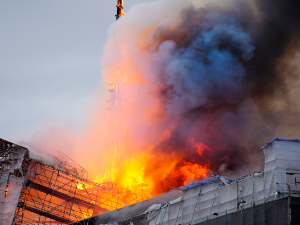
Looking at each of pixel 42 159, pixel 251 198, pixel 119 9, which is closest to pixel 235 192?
pixel 251 198

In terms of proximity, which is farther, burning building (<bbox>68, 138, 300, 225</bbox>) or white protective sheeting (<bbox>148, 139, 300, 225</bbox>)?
white protective sheeting (<bbox>148, 139, 300, 225</bbox>)

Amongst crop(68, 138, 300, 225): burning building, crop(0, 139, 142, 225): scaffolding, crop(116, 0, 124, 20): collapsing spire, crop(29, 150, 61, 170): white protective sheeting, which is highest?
crop(116, 0, 124, 20): collapsing spire

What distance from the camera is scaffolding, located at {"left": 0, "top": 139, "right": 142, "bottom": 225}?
62688 mm

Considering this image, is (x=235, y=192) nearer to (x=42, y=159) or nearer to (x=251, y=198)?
(x=251, y=198)

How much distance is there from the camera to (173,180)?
80.4m

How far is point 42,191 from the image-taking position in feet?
226

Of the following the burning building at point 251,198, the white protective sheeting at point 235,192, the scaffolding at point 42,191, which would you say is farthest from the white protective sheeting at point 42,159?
the white protective sheeting at point 235,192

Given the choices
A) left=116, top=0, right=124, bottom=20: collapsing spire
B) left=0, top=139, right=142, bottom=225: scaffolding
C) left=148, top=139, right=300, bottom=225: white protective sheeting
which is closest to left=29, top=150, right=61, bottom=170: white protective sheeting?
left=0, top=139, right=142, bottom=225: scaffolding

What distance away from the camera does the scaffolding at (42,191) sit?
6269 cm

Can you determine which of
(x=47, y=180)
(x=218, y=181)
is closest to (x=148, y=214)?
(x=218, y=181)

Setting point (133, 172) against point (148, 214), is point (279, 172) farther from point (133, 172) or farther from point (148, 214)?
point (133, 172)

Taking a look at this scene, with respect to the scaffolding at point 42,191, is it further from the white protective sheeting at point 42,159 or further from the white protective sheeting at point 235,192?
the white protective sheeting at point 235,192

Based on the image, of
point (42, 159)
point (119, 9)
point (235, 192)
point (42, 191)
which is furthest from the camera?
point (119, 9)

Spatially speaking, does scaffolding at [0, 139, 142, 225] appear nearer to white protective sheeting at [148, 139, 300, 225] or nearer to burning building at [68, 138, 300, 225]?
burning building at [68, 138, 300, 225]
